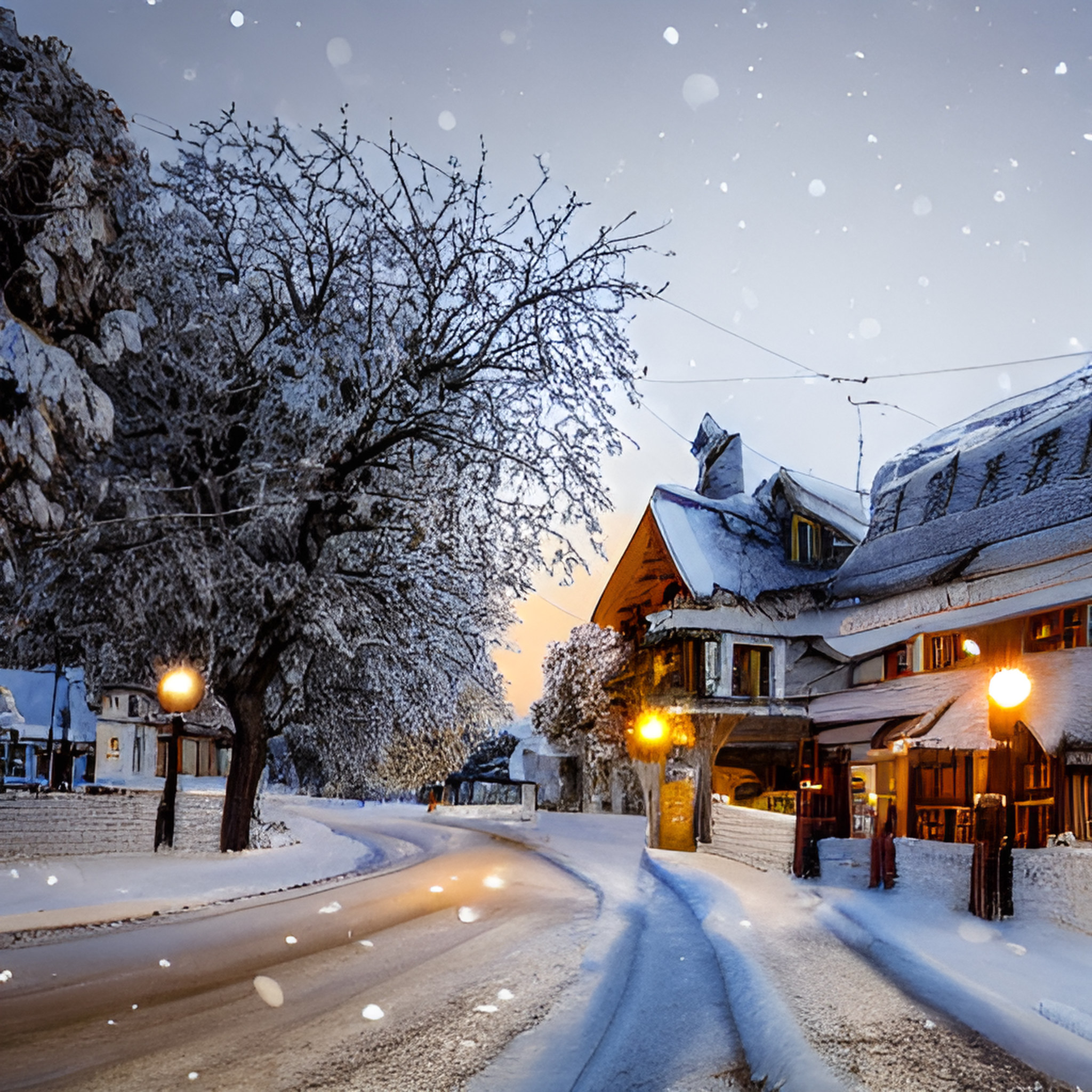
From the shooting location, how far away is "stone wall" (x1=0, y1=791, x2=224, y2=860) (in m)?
15.1

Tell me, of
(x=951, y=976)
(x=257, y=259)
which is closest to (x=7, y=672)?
(x=257, y=259)

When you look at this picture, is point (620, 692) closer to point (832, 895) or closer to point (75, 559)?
point (832, 895)

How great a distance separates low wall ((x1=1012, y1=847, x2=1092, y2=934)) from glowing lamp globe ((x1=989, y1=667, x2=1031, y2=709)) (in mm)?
1595

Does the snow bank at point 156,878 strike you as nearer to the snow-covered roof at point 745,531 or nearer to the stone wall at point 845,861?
the stone wall at point 845,861

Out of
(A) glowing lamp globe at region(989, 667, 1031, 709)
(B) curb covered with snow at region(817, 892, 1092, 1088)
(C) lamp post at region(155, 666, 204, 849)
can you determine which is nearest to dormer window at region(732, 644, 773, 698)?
(C) lamp post at region(155, 666, 204, 849)

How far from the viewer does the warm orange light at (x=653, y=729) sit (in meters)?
23.3

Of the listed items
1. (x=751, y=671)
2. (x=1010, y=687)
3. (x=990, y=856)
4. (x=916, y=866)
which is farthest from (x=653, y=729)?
(x=1010, y=687)

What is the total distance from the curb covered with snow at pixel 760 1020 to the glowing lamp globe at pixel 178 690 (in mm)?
7938

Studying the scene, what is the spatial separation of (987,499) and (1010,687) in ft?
30.4

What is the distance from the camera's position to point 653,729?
23.3 meters

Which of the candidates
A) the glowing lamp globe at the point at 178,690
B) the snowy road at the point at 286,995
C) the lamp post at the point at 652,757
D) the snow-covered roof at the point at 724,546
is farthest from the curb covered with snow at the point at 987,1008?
the snow-covered roof at the point at 724,546

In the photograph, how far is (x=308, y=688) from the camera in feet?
64.5

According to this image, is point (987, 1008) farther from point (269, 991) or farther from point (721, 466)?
point (721, 466)

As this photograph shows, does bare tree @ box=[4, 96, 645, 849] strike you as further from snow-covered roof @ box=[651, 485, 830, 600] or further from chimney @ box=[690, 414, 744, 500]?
chimney @ box=[690, 414, 744, 500]
